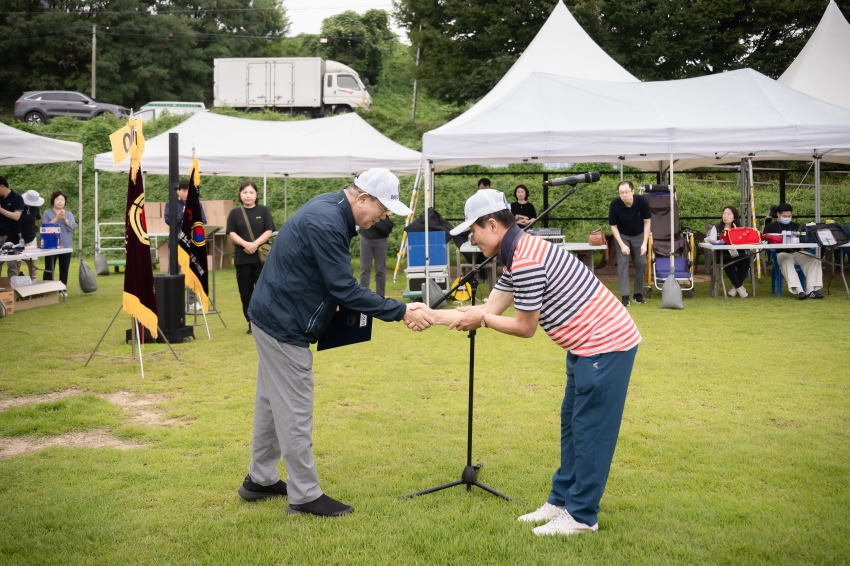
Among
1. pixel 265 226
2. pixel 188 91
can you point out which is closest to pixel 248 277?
pixel 265 226

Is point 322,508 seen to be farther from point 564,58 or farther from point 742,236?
point 564,58

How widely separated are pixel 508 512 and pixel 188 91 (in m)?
41.0

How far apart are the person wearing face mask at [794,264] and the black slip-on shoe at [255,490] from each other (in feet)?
37.8

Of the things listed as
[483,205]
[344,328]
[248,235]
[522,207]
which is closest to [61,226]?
[248,235]

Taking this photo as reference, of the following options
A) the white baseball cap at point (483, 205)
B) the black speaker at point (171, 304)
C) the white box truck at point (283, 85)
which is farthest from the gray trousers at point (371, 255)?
the white box truck at point (283, 85)

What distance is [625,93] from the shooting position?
1379cm

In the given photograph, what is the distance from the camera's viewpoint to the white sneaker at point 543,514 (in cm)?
435

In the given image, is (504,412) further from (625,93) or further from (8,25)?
(8,25)

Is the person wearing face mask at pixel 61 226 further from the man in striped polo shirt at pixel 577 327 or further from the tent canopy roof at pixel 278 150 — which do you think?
the man in striped polo shirt at pixel 577 327

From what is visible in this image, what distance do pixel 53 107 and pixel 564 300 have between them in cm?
3343

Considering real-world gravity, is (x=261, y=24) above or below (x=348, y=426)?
above

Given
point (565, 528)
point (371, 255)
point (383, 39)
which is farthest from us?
point (383, 39)

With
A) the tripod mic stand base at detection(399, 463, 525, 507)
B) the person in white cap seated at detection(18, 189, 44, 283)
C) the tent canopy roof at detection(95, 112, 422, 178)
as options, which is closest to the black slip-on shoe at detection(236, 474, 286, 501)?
the tripod mic stand base at detection(399, 463, 525, 507)

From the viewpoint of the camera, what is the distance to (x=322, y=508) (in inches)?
176
